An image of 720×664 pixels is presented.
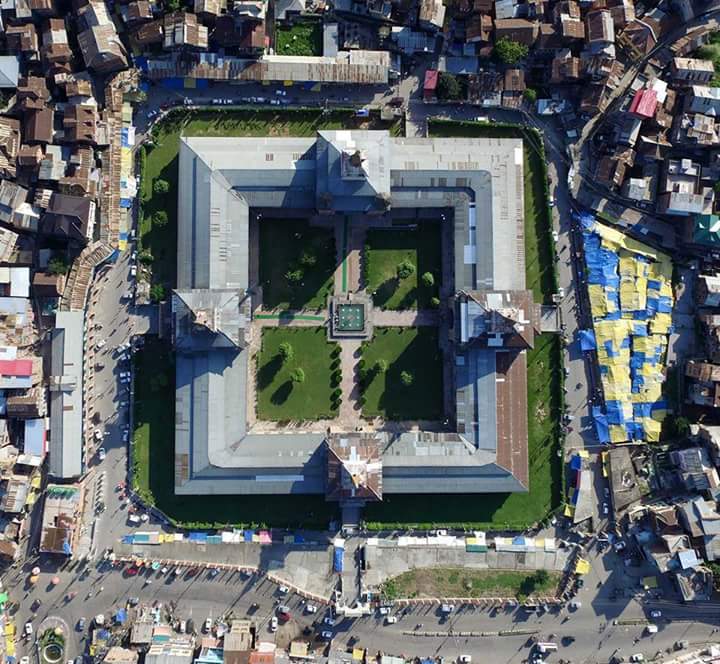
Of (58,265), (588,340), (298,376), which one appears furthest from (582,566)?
(58,265)

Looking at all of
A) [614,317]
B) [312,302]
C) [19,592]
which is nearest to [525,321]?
[614,317]

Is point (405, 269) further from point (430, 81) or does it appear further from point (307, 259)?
point (430, 81)

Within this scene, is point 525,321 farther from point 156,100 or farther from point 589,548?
point 156,100

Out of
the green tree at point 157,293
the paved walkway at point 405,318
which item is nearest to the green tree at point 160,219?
the green tree at point 157,293

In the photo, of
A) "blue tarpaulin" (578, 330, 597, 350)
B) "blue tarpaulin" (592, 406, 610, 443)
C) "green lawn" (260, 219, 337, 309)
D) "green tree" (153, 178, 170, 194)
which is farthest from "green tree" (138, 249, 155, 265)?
"blue tarpaulin" (592, 406, 610, 443)

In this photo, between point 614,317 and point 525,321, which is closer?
point 525,321

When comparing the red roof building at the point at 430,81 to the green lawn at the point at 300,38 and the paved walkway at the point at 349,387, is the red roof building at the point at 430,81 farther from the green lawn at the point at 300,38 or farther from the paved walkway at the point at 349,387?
the paved walkway at the point at 349,387
